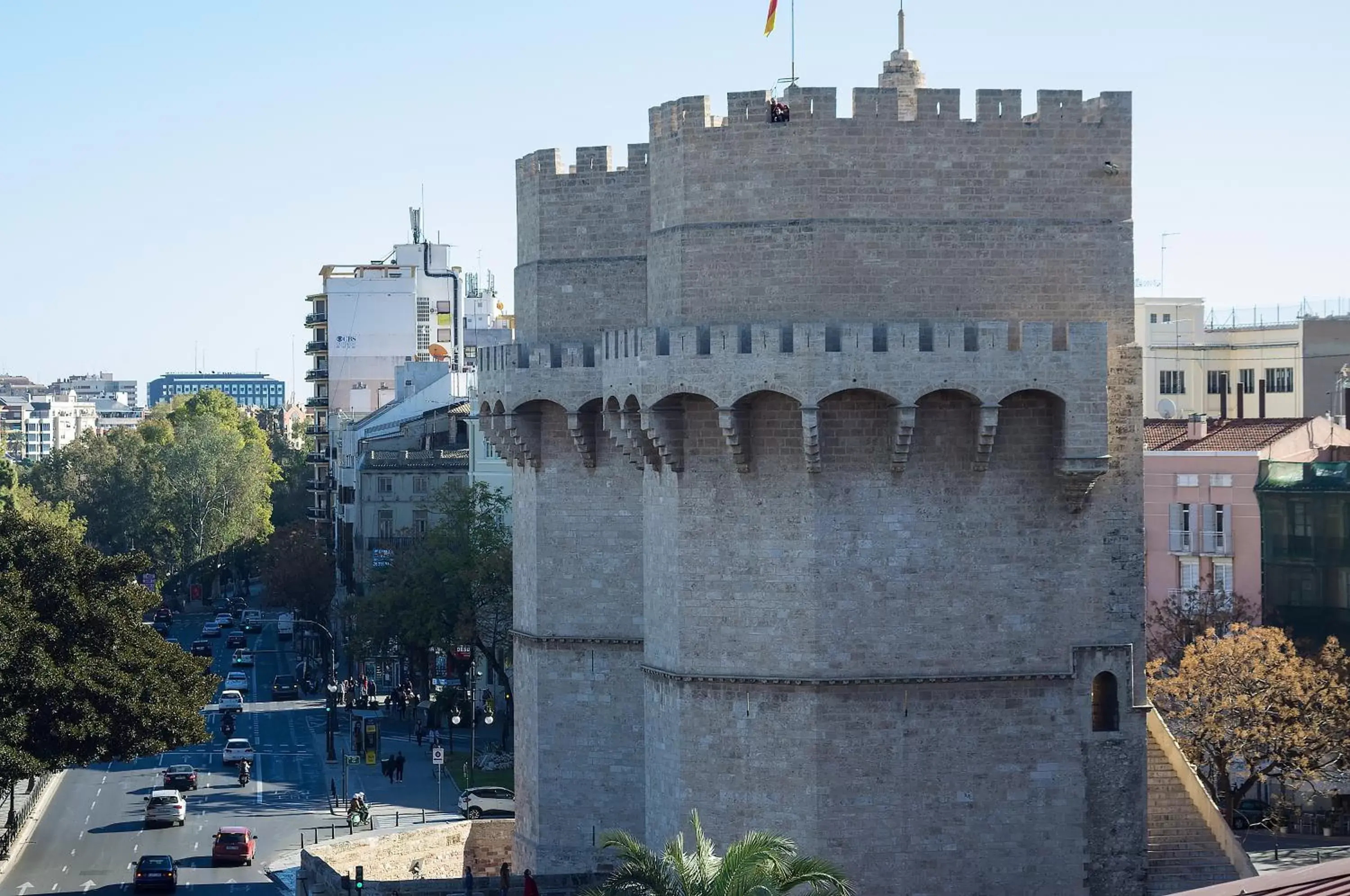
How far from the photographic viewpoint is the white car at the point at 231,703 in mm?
106562

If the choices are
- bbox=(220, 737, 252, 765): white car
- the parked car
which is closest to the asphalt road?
bbox=(220, 737, 252, 765): white car

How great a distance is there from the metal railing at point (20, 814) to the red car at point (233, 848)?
6.09 meters

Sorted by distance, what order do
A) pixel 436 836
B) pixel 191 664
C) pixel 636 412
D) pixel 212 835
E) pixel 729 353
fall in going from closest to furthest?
pixel 729 353 < pixel 636 412 < pixel 436 836 < pixel 191 664 < pixel 212 835

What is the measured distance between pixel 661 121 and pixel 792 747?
33.3 ft

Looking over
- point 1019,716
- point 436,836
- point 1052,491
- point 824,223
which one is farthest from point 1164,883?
point 436,836

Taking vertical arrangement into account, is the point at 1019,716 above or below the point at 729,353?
below

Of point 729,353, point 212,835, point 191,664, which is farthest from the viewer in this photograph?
point 212,835

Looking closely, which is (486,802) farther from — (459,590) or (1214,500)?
(1214,500)

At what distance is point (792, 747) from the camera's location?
34969 mm

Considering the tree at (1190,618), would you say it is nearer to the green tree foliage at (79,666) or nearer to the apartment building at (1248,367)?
the apartment building at (1248,367)

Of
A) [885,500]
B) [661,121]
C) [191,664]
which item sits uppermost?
[661,121]

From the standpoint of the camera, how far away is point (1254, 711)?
197 feet

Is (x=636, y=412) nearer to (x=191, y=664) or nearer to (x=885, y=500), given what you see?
(x=885, y=500)

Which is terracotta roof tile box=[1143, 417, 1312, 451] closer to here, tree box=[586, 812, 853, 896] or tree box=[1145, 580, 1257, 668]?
tree box=[1145, 580, 1257, 668]
